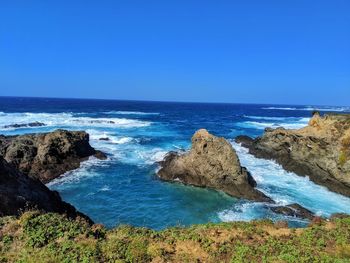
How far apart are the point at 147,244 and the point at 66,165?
25662mm

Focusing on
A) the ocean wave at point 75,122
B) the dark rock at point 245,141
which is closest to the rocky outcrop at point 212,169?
the dark rock at point 245,141

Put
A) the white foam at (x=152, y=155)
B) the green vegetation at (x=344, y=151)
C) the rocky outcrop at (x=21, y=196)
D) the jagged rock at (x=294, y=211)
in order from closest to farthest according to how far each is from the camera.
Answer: the rocky outcrop at (x=21, y=196) < the jagged rock at (x=294, y=211) < the green vegetation at (x=344, y=151) < the white foam at (x=152, y=155)

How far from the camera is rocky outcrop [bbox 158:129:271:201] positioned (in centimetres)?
2961

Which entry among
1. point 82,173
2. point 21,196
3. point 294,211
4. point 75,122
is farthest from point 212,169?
point 75,122

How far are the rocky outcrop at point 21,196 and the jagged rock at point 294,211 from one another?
14.5m

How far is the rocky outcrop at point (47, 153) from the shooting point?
108ft

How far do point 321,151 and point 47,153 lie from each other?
27104 millimetres

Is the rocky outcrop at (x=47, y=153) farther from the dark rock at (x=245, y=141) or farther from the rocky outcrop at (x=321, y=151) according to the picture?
the dark rock at (x=245, y=141)

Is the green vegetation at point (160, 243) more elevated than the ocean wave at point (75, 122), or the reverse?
the ocean wave at point (75, 122)

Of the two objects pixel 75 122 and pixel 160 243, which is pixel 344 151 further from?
pixel 75 122

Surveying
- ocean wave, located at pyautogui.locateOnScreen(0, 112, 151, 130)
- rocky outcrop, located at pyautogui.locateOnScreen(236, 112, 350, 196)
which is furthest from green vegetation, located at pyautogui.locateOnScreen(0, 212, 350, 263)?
ocean wave, located at pyautogui.locateOnScreen(0, 112, 151, 130)

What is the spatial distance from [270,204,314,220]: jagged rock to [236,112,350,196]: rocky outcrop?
7.30m

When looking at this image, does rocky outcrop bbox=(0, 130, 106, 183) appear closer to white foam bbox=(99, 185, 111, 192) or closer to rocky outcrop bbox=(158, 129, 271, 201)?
white foam bbox=(99, 185, 111, 192)

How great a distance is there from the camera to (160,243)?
1179 centimetres
